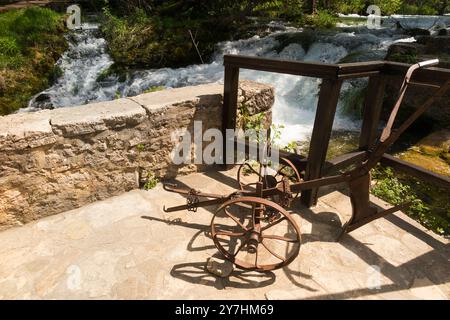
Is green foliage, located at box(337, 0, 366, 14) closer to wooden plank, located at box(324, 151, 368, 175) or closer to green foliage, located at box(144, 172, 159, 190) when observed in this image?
wooden plank, located at box(324, 151, 368, 175)

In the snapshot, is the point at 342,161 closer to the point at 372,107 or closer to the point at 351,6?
the point at 372,107

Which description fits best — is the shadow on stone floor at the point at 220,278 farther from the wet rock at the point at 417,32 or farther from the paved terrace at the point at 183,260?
the wet rock at the point at 417,32

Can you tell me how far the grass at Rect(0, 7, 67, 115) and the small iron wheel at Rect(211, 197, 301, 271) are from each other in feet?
24.2

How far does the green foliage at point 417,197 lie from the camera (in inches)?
154

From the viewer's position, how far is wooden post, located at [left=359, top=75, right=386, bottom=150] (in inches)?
136

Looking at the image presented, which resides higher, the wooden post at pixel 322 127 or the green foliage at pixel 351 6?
the green foliage at pixel 351 6

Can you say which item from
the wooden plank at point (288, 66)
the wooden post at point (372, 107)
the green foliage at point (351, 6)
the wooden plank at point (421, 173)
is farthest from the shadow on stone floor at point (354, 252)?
the green foliage at point (351, 6)

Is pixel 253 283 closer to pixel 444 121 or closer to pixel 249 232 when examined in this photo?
pixel 249 232

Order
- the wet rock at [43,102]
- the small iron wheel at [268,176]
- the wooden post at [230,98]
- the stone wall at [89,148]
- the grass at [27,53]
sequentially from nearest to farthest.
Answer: the stone wall at [89,148] → the small iron wheel at [268,176] → the wooden post at [230,98] → the grass at [27,53] → the wet rock at [43,102]

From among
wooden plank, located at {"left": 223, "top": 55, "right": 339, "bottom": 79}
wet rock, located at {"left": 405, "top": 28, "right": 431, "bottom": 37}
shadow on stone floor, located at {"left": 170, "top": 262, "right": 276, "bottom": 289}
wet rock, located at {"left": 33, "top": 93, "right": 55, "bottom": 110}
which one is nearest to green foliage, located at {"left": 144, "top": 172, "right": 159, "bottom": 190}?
shadow on stone floor, located at {"left": 170, "top": 262, "right": 276, "bottom": 289}

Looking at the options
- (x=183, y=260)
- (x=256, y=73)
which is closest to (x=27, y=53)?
(x=256, y=73)

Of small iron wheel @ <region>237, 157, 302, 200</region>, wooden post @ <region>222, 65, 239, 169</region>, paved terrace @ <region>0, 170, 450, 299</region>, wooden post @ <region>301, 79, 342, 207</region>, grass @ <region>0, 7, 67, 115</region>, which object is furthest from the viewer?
grass @ <region>0, 7, 67, 115</region>
